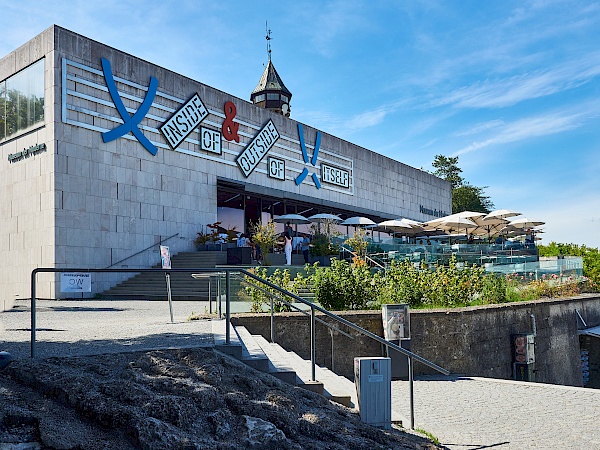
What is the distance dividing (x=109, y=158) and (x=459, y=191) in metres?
55.9

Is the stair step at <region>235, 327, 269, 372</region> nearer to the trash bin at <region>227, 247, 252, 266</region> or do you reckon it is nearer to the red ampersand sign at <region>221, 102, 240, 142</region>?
the trash bin at <region>227, 247, 252, 266</region>

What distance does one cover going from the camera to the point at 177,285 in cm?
1523

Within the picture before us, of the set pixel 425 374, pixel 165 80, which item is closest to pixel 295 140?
pixel 165 80

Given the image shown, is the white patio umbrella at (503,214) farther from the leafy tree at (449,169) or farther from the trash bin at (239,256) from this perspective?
the leafy tree at (449,169)

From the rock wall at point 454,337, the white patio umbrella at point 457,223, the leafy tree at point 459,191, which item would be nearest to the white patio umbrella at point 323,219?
the white patio umbrella at point 457,223

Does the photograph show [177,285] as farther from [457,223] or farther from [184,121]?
[457,223]

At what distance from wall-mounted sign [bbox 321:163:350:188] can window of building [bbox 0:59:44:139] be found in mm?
17025

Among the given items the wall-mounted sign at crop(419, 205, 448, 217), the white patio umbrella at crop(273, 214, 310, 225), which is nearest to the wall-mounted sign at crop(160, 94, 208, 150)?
the white patio umbrella at crop(273, 214, 310, 225)

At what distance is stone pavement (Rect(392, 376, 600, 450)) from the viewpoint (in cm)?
666

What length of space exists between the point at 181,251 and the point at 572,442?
61.5 feet

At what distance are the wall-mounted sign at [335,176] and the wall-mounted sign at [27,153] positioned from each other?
17054mm

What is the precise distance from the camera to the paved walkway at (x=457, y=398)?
21.7 ft

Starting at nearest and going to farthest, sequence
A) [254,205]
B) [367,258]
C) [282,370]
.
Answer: [282,370] → [367,258] → [254,205]

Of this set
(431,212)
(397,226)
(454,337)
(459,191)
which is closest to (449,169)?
(459,191)
